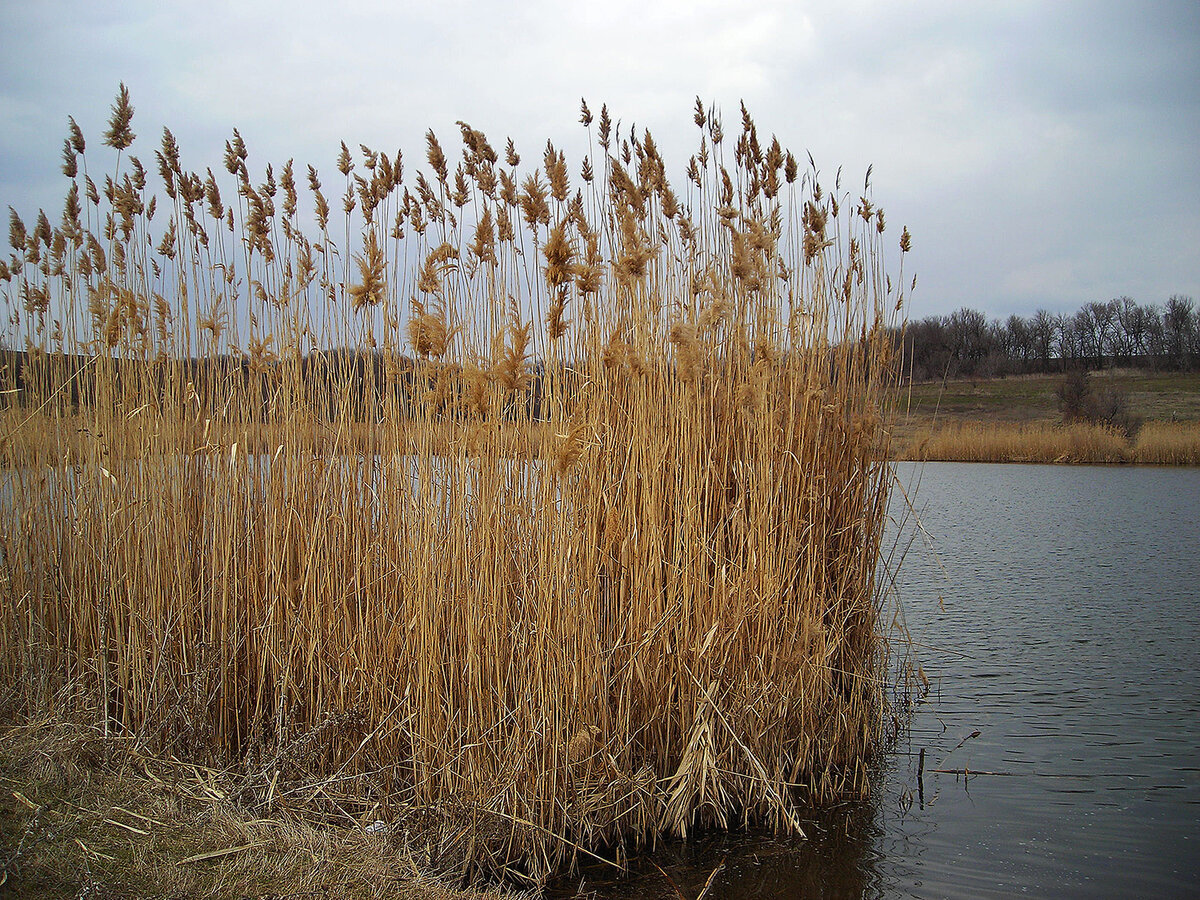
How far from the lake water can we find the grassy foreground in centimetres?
452

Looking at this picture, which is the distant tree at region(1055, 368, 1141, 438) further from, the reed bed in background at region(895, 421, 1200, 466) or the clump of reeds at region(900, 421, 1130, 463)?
the clump of reeds at region(900, 421, 1130, 463)

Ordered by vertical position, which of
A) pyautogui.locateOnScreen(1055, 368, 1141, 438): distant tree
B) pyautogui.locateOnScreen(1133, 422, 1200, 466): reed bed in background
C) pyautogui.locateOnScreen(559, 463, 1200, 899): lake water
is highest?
pyautogui.locateOnScreen(1055, 368, 1141, 438): distant tree

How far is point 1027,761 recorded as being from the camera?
3652 mm

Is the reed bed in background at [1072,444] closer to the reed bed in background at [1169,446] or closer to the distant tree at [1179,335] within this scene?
the reed bed in background at [1169,446]

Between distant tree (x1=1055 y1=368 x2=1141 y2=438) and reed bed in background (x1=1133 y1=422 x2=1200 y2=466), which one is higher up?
distant tree (x1=1055 y1=368 x2=1141 y2=438)

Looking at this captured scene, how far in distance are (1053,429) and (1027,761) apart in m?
18.7

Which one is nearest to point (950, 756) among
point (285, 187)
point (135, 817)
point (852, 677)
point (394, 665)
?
point (852, 677)

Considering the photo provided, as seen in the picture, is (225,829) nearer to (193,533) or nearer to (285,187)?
(193,533)

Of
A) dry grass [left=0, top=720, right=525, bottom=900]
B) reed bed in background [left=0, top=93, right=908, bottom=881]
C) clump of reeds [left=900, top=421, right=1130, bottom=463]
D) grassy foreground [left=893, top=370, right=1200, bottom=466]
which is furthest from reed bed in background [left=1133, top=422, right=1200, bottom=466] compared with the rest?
dry grass [left=0, top=720, right=525, bottom=900]

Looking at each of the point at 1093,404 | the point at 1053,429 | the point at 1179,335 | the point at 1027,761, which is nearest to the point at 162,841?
the point at 1027,761

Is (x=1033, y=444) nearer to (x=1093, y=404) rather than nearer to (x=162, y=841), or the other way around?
(x=1093, y=404)

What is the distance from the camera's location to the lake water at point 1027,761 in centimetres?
270

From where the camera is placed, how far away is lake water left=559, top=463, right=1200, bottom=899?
8.87 ft

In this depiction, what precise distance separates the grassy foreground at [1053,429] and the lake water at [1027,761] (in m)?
4.52
